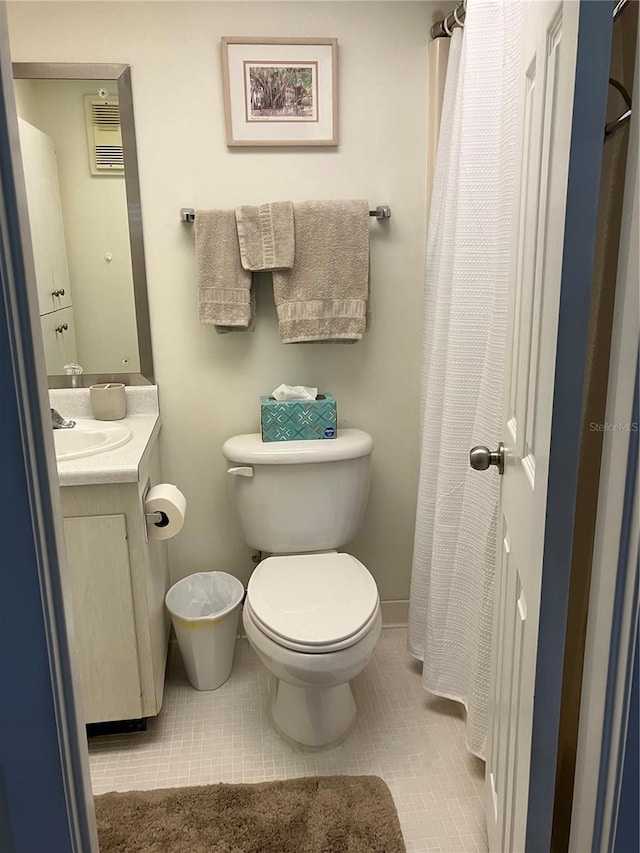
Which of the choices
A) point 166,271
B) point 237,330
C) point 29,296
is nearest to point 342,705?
point 237,330

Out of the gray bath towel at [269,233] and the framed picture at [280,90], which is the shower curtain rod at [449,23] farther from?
the gray bath towel at [269,233]

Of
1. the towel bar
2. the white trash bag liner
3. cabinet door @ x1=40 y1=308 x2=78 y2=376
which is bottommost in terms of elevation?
the white trash bag liner

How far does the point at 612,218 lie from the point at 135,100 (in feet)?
5.31

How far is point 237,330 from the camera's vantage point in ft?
7.08

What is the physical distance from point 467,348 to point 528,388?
0.66m

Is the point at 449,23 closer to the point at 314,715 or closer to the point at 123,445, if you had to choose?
the point at 123,445

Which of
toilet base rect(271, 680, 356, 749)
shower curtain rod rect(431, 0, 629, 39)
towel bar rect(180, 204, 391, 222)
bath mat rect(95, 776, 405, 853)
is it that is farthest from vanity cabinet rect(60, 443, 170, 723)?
shower curtain rod rect(431, 0, 629, 39)

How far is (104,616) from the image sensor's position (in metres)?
1.79

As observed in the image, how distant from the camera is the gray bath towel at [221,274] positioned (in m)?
2.05

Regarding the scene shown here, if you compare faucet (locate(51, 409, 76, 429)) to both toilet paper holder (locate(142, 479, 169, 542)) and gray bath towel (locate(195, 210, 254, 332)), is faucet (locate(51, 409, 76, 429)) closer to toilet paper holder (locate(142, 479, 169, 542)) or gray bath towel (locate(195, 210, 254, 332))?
toilet paper holder (locate(142, 479, 169, 542))

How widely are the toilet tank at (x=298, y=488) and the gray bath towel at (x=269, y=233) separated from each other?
56 cm

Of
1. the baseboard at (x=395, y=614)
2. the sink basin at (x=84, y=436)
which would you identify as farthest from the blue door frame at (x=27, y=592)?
the baseboard at (x=395, y=614)

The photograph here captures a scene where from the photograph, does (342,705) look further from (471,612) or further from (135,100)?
(135,100)

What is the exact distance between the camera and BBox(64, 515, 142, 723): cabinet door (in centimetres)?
174
